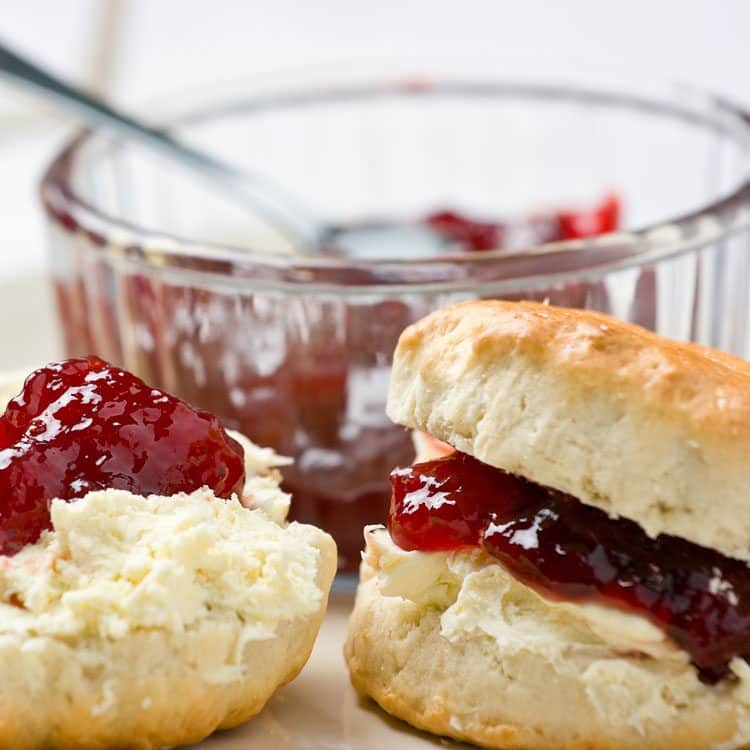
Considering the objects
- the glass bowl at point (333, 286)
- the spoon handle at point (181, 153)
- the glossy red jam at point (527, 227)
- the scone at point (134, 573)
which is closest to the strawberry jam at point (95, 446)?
the scone at point (134, 573)

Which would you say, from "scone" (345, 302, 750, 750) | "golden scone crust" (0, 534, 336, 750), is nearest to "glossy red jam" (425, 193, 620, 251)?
"scone" (345, 302, 750, 750)

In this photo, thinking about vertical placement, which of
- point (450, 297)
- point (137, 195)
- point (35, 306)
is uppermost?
point (450, 297)

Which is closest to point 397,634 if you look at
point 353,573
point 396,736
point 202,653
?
point 396,736

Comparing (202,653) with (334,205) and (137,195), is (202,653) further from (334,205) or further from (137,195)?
(334,205)

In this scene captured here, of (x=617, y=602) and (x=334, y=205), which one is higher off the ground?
(x=617, y=602)

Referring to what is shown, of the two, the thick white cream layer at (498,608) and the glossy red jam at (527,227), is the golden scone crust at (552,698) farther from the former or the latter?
the glossy red jam at (527,227)

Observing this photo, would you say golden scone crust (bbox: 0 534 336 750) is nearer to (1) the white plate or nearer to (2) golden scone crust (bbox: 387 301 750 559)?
(1) the white plate

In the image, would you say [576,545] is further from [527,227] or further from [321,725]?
[527,227]

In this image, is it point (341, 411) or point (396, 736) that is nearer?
point (396, 736)
